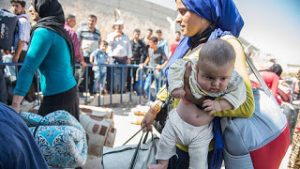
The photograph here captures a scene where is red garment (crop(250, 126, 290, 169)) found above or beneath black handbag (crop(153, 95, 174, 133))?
beneath

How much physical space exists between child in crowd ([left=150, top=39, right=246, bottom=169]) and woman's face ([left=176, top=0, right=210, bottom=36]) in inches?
7.7

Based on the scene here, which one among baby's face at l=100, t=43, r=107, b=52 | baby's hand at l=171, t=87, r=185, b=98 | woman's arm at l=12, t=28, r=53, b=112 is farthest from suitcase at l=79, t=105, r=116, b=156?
baby's face at l=100, t=43, r=107, b=52

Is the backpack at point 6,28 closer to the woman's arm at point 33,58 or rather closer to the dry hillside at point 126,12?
the woman's arm at point 33,58

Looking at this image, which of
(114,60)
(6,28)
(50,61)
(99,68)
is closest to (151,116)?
(50,61)

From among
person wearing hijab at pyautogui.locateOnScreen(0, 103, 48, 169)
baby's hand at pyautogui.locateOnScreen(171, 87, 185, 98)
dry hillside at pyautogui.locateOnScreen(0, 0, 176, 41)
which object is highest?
dry hillside at pyautogui.locateOnScreen(0, 0, 176, 41)

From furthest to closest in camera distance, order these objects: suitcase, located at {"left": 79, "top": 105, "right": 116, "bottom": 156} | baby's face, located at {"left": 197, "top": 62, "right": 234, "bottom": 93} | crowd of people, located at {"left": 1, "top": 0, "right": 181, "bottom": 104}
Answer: crowd of people, located at {"left": 1, "top": 0, "right": 181, "bottom": 104} → suitcase, located at {"left": 79, "top": 105, "right": 116, "bottom": 156} → baby's face, located at {"left": 197, "top": 62, "right": 234, "bottom": 93}

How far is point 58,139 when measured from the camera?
7.13 ft

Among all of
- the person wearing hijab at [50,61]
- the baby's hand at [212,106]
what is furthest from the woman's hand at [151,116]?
the person wearing hijab at [50,61]

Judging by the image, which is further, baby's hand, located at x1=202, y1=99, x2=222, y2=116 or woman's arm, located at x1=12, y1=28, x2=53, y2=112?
woman's arm, located at x1=12, y1=28, x2=53, y2=112

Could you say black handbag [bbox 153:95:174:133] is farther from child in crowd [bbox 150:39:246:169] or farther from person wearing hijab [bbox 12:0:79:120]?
person wearing hijab [bbox 12:0:79:120]

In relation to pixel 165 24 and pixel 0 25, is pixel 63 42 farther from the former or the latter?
pixel 165 24

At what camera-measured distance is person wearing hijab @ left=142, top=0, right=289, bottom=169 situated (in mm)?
1689

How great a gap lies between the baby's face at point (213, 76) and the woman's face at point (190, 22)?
391 mm

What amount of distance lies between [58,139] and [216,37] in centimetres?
116
